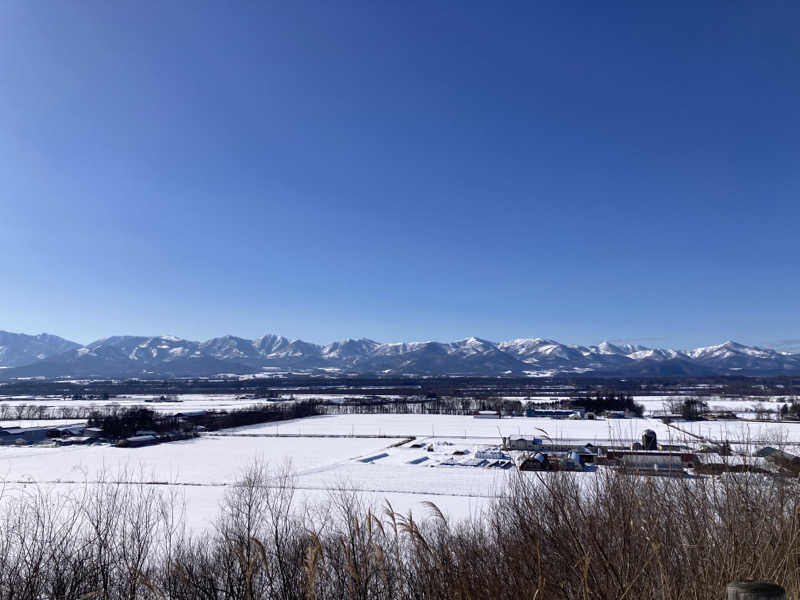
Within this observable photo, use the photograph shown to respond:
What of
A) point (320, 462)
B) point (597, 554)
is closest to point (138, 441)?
point (320, 462)

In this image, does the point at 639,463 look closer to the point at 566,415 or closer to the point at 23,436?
the point at 23,436

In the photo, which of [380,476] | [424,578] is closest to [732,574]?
[424,578]

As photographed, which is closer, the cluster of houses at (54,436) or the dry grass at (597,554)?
the dry grass at (597,554)

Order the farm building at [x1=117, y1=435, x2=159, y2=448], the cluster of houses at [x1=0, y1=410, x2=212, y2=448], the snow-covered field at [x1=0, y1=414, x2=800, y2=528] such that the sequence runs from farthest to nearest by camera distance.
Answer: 1. the cluster of houses at [x1=0, y1=410, x2=212, y2=448]
2. the farm building at [x1=117, y1=435, x2=159, y2=448]
3. the snow-covered field at [x1=0, y1=414, x2=800, y2=528]

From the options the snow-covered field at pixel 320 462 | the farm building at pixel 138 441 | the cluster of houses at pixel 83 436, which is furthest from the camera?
the cluster of houses at pixel 83 436

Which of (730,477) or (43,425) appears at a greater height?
(730,477)

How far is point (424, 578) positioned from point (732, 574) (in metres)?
2.55

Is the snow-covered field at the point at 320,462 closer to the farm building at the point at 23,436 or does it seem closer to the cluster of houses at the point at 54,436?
the cluster of houses at the point at 54,436

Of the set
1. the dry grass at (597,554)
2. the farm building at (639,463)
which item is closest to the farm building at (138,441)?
the dry grass at (597,554)

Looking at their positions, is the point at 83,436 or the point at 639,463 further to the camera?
the point at 83,436

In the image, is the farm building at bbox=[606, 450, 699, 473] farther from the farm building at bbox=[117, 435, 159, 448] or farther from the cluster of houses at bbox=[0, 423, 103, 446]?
the cluster of houses at bbox=[0, 423, 103, 446]

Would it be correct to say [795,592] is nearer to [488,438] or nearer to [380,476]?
[380,476]

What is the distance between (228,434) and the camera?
78.4 meters

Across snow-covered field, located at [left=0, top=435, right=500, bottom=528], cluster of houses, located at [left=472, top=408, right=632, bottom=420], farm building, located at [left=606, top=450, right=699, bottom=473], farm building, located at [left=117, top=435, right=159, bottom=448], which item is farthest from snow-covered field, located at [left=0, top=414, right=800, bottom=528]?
cluster of houses, located at [left=472, top=408, right=632, bottom=420]
